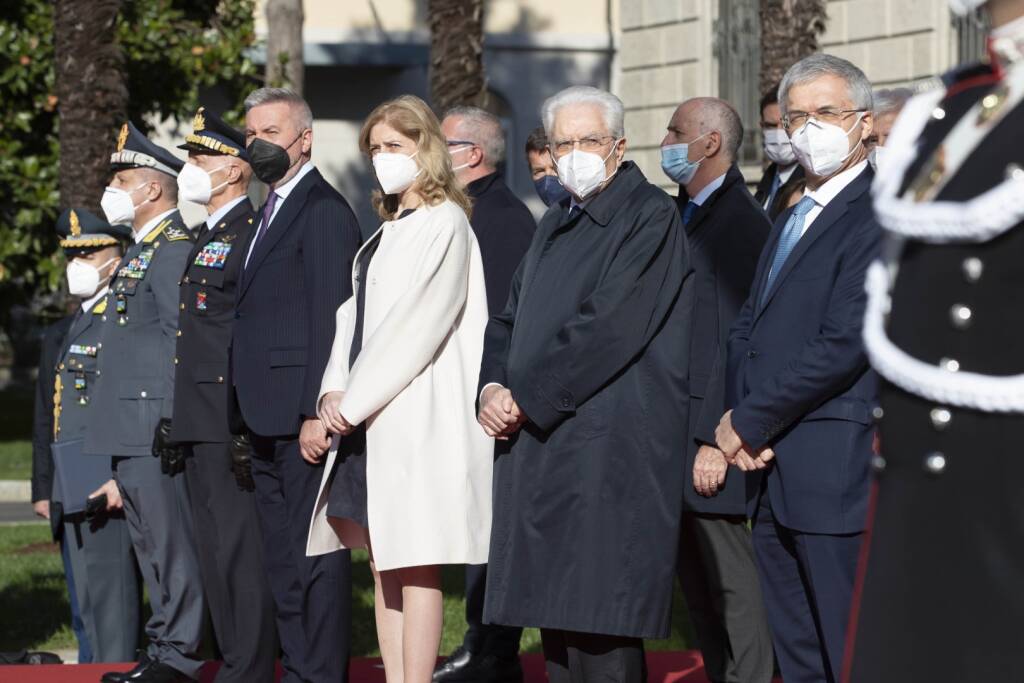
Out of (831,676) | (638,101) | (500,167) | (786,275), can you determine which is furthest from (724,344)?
(638,101)

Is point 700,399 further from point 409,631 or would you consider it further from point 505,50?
point 505,50

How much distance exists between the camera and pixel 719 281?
5.76 m

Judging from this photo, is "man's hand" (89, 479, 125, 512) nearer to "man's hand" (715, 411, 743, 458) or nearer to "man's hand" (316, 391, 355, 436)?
"man's hand" (316, 391, 355, 436)

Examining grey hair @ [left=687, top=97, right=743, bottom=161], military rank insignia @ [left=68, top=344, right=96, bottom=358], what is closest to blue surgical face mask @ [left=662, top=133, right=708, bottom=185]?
grey hair @ [left=687, top=97, right=743, bottom=161]

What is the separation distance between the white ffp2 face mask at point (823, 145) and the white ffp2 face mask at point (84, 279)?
11.2 ft

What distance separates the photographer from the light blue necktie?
4.91 m

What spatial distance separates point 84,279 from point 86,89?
692cm

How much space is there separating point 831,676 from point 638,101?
712 inches

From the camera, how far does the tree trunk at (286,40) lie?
15.9m

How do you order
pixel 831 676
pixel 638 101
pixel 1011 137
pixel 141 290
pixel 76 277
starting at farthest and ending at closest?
pixel 638 101 < pixel 76 277 < pixel 141 290 < pixel 831 676 < pixel 1011 137

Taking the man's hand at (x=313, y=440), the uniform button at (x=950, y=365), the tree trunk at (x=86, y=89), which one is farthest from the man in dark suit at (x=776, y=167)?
the tree trunk at (x=86, y=89)

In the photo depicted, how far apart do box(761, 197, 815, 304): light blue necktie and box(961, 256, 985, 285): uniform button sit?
2.24m

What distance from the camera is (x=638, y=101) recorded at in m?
22.4

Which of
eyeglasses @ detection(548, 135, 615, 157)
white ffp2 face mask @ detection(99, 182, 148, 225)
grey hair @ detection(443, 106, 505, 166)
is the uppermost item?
grey hair @ detection(443, 106, 505, 166)
